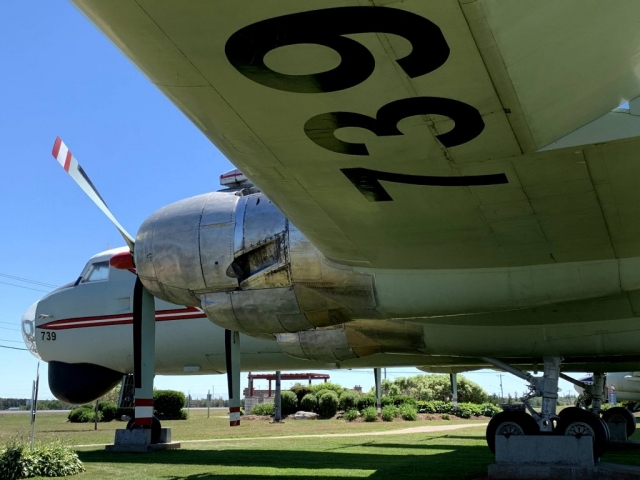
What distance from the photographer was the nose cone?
1969cm

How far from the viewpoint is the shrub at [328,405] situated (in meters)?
37.3

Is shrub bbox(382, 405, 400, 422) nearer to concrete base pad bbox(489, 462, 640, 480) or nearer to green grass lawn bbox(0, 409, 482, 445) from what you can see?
green grass lawn bbox(0, 409, 482, 445)

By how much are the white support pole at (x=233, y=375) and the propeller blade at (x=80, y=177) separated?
322 centimetres

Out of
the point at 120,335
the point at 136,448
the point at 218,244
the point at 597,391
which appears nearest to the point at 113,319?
the point at 120,335

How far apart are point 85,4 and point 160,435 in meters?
15.3

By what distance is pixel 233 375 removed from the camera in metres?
13.3

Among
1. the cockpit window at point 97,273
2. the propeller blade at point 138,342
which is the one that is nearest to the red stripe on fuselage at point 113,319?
the cockpit window at point 97,273

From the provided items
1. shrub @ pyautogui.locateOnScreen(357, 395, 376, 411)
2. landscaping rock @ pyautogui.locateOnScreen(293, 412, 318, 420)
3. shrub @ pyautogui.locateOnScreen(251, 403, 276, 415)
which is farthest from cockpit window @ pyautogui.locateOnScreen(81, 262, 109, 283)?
shrub @ pyautogui.locateOnScreen(251, 403, 276, 415)

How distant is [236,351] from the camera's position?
45.6 feet

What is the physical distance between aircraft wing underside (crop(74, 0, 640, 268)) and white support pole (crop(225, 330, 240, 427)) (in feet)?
21.2

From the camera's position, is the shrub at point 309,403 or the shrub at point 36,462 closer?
the shrub at point 36,462

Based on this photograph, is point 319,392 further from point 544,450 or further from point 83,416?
point 544,450

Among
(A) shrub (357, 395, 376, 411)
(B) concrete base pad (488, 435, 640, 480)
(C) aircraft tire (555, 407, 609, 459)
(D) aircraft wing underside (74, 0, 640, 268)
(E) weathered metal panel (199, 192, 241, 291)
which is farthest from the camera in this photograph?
(A) shrub (357, 395, 376, 411)

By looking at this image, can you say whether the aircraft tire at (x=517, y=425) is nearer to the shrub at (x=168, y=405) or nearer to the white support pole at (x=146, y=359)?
the white support pole at (x=146, y=359)
